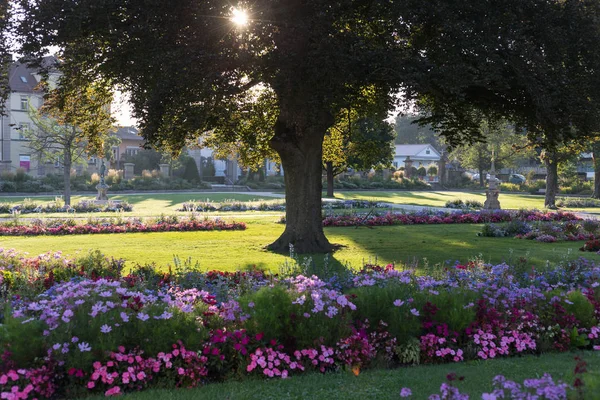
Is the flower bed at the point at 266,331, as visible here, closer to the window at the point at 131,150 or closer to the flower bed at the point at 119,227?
the flower bed at the point at 119,227

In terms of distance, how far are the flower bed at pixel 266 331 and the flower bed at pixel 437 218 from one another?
1326 cm

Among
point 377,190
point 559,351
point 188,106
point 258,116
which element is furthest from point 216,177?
point 559,351

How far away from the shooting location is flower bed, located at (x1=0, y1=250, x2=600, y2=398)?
4129 mm

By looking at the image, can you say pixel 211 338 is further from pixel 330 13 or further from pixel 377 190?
pixel 377 190

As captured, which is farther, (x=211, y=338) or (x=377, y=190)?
(x=377, y=190)

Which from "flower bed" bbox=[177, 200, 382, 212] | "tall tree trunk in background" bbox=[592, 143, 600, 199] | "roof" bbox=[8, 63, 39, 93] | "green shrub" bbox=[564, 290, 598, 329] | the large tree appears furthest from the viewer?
"roof" bbox=[8, 63, 39, 93]

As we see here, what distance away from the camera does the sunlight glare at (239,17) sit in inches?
381

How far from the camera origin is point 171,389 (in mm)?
4207

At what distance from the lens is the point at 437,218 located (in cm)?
2091

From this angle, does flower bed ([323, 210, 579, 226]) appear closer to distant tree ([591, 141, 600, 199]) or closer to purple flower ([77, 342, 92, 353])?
purple flower ([77, 342, 92, 353])

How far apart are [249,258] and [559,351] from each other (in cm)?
704

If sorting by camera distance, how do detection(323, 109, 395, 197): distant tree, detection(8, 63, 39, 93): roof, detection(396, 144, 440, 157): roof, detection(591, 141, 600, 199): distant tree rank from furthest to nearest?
detection(396, 144, 440, 157): roof < detection(8, 63, 39, 93): roof < detection(591, 141, 600, 199): distant tree < detection(323, 109, 395, 197): distant tree

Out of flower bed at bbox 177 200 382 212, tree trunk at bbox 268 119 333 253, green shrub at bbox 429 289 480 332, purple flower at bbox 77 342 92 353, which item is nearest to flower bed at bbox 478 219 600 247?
tree trunk at bbox 268 119 333 253

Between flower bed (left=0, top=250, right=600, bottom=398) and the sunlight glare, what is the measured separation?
5601mm
